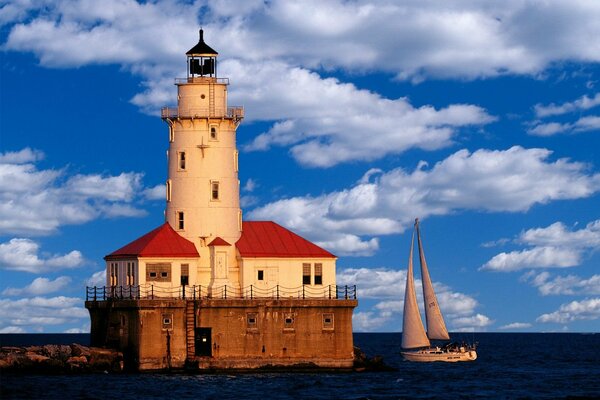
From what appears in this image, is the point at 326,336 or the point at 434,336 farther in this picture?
the point at 434,336

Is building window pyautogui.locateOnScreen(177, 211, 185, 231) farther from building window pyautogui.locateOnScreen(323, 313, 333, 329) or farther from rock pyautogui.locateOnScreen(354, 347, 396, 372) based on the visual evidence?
rock pyautogui.locateOnScreen(354, 347, 396, 372)

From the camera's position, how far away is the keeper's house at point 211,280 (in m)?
68.9

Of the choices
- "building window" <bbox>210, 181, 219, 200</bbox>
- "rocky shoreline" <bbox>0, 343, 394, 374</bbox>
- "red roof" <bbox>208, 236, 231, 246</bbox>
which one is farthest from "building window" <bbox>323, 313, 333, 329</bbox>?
"building window" <bbox>210, 181, 219, 200</bbox>

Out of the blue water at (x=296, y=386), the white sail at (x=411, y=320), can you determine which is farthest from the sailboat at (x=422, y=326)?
the blue water at (x=296, y=386)

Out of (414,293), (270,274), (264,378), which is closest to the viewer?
(264,378)

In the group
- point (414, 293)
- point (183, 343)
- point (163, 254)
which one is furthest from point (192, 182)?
point (414, 293)

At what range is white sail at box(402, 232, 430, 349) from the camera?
9269 cm

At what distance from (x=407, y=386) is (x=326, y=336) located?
4.90 m

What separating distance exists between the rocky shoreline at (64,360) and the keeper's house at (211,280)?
1010 millimetres

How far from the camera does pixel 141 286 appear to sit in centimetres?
7044

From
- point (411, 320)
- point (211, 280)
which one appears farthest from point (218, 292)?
point (411, 320)

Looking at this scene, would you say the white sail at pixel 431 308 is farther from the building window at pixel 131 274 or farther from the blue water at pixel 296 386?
the building window at pixel 131 274

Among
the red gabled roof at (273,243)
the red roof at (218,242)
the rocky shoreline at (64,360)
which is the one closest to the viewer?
the rocky shoreline at (64,360)

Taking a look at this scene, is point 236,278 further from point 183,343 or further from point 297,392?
point 297,392
